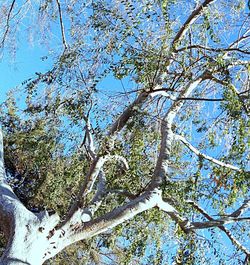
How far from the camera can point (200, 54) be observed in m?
5.60

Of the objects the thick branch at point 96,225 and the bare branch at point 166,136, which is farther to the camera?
the bare branch at point 166,136

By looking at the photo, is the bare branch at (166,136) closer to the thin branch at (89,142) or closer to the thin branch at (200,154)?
the thin branch at (200,154)

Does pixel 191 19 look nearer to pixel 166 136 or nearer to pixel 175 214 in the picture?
pixel 166 136

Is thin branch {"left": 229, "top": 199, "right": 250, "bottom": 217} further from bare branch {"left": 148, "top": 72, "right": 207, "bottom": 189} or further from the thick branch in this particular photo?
the thick branch

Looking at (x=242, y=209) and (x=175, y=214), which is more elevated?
(x=242, y=209)

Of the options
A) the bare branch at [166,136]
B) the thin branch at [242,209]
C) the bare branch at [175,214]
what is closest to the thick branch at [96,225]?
the bare branch at [175,214]

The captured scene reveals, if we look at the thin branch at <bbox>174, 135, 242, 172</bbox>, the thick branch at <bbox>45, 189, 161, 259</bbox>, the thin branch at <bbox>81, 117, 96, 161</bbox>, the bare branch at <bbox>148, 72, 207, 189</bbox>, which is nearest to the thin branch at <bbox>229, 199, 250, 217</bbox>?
the thin branch at <bbox>174, 135, 242, 172</bbox>

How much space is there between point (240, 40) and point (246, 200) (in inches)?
88.3

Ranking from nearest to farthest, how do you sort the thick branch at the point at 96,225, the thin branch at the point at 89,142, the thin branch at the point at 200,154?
the thick branch at the point at 96,225 → the thin branch at the point at 200,154 → the thin branch at the point at 89,142

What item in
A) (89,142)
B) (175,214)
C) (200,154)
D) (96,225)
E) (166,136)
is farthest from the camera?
(89,142)

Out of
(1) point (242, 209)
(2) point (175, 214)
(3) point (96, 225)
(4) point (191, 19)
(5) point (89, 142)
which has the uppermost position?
(4) point (191, 19)

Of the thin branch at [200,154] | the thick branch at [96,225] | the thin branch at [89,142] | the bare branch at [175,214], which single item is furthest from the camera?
the thin branch at [89,142]

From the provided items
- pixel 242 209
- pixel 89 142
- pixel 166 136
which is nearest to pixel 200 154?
pixel 166 136

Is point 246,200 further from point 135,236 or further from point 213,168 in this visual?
point 135,236
